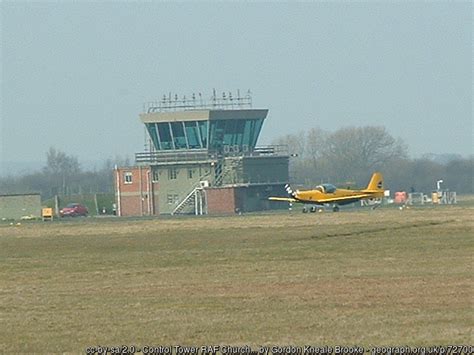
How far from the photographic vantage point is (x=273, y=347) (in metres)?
16.6

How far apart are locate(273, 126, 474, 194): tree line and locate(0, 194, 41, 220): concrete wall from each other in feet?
82.9

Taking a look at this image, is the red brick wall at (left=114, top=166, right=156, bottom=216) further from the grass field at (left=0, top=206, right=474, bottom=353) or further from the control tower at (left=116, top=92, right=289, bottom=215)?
the grass field at (left=0, top=206, right=474, bottom=353)

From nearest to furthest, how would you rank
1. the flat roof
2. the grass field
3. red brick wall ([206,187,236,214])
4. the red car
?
the grass field < red brick wall ([206,187,236,214]) < the red car < the flat roof

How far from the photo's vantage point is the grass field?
18.1 metres

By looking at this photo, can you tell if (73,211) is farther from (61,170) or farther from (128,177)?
(61,170)

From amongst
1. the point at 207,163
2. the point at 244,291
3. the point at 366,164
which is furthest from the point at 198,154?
the point at 244,291

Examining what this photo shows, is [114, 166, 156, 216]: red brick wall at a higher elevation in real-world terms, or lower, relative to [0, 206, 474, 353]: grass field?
higher

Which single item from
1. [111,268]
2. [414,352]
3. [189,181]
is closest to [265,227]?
[111,268]

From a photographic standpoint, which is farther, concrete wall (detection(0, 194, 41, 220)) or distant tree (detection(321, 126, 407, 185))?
distant tree (detection(321, 126, 407, 185))

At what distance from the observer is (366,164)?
5310 inches

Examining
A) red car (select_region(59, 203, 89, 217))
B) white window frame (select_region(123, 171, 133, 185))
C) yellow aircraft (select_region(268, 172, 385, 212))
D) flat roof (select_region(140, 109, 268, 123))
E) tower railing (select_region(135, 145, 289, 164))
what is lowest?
red car (select_region(59, 203, 89, 217))

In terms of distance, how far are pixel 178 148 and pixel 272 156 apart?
8507 millimetres

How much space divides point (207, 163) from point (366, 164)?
131 ft

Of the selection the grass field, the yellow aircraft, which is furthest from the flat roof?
the grass field
